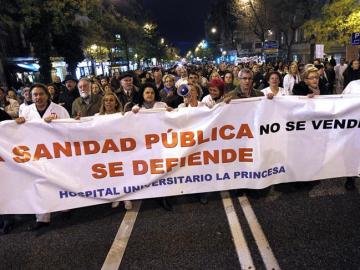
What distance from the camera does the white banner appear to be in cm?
434

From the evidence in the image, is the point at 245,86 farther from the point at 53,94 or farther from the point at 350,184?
the point at 53,94

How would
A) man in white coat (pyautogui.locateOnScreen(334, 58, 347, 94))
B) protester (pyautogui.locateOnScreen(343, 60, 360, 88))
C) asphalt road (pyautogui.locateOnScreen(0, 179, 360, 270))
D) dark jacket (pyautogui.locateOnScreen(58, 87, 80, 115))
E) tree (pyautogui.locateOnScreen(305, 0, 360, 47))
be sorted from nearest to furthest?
asphalt road (pyautogui.locateOnScreen(0, 179, 360, 270)) → dark jacket (pyautogui.locateOnScreen(58, 87, 80, 115)) → protester (pyautogui.locateOnScreen(343, 60, 360, 88)) → man in white coat (pyautogui.locateOnScreen(334, 58, 347, 94)) → tree (pyautogui.locateOnScreen(305, 0, 360, 47))

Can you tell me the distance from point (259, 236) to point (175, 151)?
4.77ft

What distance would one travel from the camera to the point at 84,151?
439 centimetres

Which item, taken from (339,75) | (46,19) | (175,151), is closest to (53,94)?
(175,151)

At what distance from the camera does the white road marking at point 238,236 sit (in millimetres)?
3471

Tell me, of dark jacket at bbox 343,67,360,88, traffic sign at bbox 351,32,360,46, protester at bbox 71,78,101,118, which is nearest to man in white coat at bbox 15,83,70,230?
protester at bbox 71,78,101,118

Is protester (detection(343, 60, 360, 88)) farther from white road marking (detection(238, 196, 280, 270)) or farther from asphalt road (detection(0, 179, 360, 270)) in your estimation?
white road marking (detection(238, 196, 280, 270))

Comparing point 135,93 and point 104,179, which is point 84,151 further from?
point 135,93

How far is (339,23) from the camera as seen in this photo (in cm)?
2091

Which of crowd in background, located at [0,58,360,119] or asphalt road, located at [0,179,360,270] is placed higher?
crowd in background, located at [0,58,360,119]

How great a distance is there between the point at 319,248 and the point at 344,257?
10.0 inches

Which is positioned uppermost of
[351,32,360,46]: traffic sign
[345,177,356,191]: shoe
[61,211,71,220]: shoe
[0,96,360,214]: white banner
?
[351,32,360,46]: traffic sign

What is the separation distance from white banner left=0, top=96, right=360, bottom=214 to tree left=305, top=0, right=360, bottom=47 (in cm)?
1742
